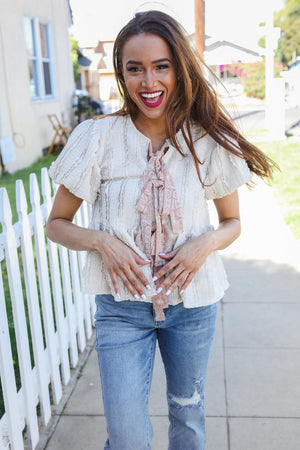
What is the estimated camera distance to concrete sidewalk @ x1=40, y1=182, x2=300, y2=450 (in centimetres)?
287

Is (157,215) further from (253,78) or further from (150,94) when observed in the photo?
(253,78)

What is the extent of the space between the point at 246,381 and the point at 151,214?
6.32 feet

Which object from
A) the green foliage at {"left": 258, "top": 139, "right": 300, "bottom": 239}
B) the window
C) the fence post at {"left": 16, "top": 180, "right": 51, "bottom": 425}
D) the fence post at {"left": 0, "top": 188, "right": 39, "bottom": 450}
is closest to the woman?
the fence post at {"left": 0, "top": 188, "right": 39, "bottom": 450}

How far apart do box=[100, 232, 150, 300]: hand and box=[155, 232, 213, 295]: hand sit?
0.22 feet

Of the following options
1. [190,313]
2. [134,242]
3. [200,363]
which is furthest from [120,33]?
[200,363]

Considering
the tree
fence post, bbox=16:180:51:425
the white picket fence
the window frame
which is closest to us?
the white picket fence

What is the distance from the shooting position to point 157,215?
186 centimetres

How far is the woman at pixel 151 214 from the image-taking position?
6.03 feet

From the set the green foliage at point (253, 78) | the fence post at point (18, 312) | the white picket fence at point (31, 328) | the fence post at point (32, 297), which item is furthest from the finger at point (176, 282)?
the green foliage at point (253, 78)

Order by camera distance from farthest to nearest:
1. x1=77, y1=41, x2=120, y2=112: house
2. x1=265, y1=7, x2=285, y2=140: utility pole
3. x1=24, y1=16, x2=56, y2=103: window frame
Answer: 1. x1=77, y1=41, x2=120, y2=112: house
2. x1=265, y1=7, x2=285, y2=140: utility pole
3. x1=24, y1=16, x2=56, y2=103: window frame

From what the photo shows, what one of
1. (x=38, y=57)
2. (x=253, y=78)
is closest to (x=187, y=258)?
(x=38, y=57)

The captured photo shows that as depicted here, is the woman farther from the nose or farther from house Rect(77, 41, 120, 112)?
house Rect(77, 41, 120, 112)

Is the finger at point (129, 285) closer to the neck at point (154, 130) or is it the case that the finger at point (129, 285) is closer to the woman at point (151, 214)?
the woman at point (151, 214)

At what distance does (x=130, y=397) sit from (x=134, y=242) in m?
0.53
